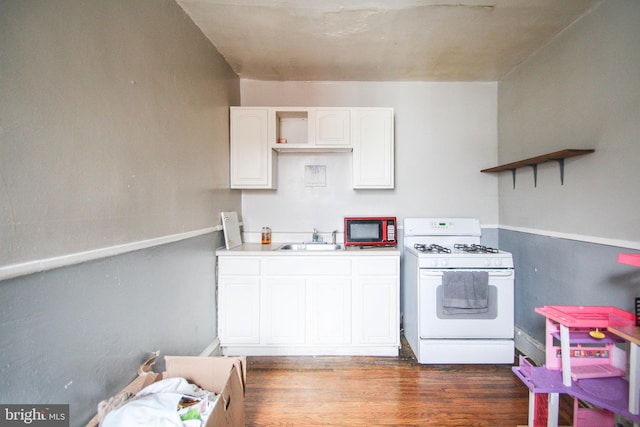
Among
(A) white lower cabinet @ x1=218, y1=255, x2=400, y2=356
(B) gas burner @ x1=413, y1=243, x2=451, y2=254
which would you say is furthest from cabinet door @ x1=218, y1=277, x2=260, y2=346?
(B) gas burner @ x1=413, y1=243, x2=451, y2=254

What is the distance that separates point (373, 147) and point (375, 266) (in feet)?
3.66

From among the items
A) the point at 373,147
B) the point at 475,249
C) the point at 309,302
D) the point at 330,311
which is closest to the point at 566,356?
the point at 475,249

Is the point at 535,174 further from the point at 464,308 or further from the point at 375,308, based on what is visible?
the point at 375,308

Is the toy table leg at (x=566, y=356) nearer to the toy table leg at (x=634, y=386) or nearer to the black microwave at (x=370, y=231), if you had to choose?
the toy table leg at (x=634, y=386)

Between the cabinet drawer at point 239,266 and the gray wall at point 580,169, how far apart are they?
7.67 feet

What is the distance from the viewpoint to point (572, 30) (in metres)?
1.91

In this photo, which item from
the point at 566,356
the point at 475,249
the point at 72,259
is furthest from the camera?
the point at 475,249

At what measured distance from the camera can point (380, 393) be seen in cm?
188

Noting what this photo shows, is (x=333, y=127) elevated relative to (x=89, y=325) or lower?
elevated

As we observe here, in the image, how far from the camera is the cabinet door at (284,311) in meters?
2.30

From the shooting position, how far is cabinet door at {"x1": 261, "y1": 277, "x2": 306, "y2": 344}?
7.54 feet

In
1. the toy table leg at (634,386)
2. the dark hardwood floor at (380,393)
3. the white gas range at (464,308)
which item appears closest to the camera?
the toy table leg at (634,386)

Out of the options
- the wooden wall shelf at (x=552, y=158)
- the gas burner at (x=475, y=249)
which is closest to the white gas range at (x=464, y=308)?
the gas burner at (x=475, y=249)

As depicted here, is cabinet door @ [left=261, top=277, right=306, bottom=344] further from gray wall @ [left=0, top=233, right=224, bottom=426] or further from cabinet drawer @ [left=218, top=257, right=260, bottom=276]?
gray wall @ [left=0, top=233, right=224, bottom=426]
